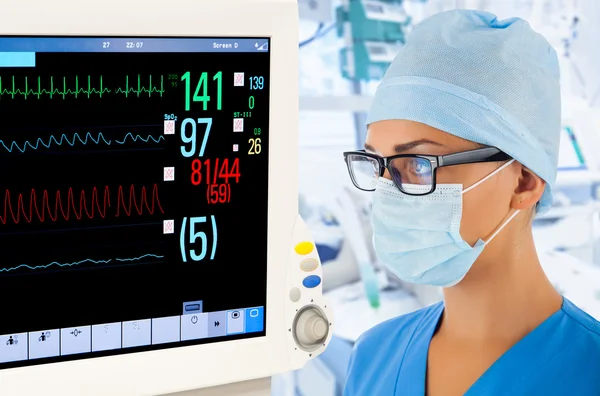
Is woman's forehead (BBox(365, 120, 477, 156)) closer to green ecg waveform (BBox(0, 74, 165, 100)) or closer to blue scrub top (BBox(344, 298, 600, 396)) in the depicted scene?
blue scrub top (BBox(344, 298, 600, 396))

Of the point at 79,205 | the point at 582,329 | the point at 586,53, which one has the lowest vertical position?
the point at 582,329

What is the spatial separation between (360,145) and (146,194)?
4.80 ft

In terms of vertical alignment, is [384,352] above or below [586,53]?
below

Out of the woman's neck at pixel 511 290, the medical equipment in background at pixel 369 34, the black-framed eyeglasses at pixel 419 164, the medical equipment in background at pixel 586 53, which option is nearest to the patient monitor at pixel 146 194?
the black-framed eyeglasses at pixel 419 164

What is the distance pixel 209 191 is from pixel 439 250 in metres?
0.58

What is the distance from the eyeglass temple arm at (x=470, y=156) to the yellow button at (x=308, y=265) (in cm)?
40

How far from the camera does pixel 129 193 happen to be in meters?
0.82

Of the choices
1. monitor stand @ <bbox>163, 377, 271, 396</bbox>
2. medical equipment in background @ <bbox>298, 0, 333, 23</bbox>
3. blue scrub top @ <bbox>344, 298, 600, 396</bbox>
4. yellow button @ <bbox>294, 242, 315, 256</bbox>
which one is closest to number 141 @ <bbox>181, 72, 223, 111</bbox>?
yellow button @ <bbox>294, 242, 315, 256</bbox>

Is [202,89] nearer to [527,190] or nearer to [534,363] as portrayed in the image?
[527,190]

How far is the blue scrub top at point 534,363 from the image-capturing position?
3.97 feet

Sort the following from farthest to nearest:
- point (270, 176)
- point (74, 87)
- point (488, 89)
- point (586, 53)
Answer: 1. point (586, 53)
2. point (488, 89)
3. point (270, 176)
4. point (74, 87)

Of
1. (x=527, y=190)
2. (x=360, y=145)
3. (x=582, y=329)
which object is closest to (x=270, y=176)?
(x=527, y=190)

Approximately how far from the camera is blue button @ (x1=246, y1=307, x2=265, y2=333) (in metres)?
0.90

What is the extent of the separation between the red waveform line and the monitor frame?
17cm
